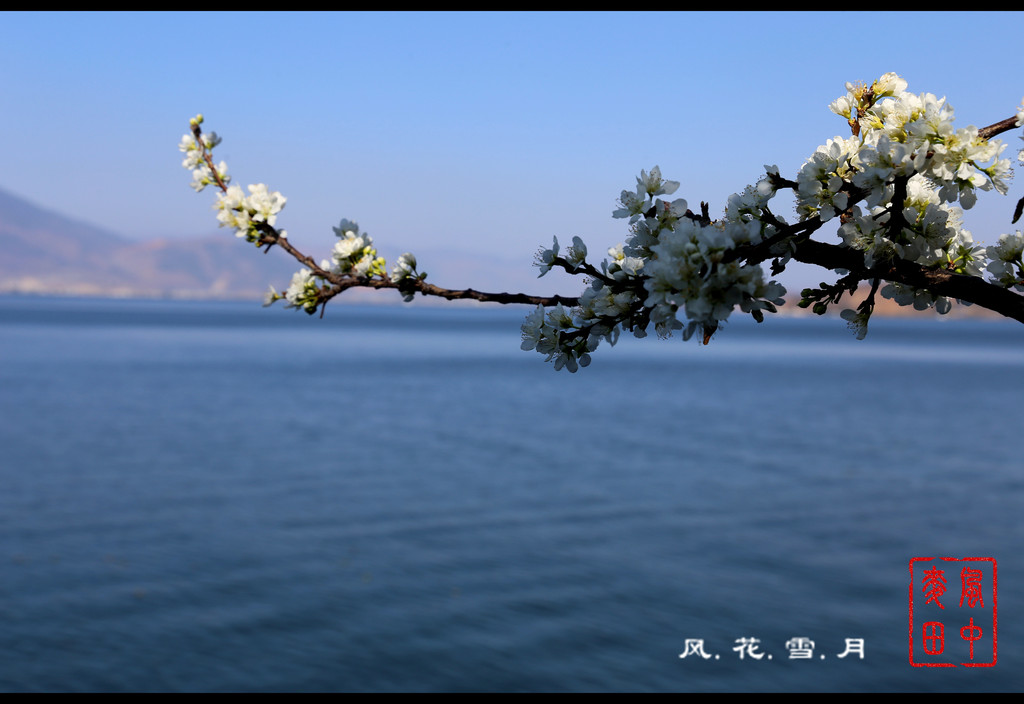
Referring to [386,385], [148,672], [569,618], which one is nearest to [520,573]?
[569,618]

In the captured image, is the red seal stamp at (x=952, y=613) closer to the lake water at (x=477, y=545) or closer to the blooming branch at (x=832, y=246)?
the lake water at (x=477, y=545)

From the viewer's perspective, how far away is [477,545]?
2005cm

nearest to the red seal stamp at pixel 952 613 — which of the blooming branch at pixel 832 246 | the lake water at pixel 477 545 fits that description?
the lake water at pixel 477 545

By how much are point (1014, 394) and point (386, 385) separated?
49320 millimetres

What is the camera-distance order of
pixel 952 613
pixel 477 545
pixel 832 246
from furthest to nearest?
pixel 477 545, pixel 952 613, pixel 832 246

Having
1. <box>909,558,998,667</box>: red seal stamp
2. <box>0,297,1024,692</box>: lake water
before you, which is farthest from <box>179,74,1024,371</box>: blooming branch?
<box>909,558,998,667</box>: red seal stamp

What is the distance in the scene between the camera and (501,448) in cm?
3372

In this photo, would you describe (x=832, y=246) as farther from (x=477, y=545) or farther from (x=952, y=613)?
(x=477, y=545)

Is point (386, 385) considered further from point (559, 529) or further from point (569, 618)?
point (569, 618)

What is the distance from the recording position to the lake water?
48.0 ft

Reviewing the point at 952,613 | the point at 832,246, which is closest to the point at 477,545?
the point at 952,613

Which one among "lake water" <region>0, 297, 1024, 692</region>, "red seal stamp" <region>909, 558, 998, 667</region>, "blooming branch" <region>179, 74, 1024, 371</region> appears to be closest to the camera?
"blooming branch" <region>179, 74, 1024, 371</region>

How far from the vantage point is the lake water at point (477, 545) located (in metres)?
14.6

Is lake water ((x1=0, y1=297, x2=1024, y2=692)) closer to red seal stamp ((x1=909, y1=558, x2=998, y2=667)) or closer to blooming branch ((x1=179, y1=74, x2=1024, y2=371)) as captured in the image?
red seal stamp ((x1=909, y1=558, x2=998, y2=667))
